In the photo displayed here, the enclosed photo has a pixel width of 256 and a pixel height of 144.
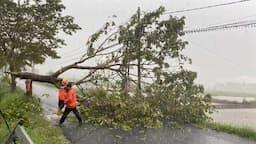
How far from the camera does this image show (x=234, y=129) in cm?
1277

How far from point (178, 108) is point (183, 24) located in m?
3.52

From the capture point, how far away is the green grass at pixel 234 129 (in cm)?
1212

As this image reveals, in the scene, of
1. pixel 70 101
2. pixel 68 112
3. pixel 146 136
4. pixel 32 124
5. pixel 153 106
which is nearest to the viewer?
pixel 146 136

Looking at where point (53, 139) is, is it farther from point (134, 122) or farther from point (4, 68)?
point (4, 68)

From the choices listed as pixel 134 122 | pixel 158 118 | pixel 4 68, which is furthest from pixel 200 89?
pixel 4 68

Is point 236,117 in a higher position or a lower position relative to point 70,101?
lower

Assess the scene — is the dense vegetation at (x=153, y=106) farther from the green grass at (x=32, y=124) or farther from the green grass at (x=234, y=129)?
the green grass at (x=32, y=124)

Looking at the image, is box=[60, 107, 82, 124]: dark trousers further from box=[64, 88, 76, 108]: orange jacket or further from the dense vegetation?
the dense vegetation

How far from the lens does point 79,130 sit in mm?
11984

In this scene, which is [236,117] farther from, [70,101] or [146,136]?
[70,101]

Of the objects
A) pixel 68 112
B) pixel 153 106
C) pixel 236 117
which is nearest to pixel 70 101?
pixel 68 112

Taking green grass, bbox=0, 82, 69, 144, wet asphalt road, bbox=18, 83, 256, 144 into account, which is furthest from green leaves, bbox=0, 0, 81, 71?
wet asphalt road, bbox=18, 83, 256, 144

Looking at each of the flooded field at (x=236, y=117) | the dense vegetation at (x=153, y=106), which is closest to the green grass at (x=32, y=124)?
the dense vegetation at (x=153, y=106)

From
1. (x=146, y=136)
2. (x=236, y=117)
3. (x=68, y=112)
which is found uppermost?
(x=68, y=112)
